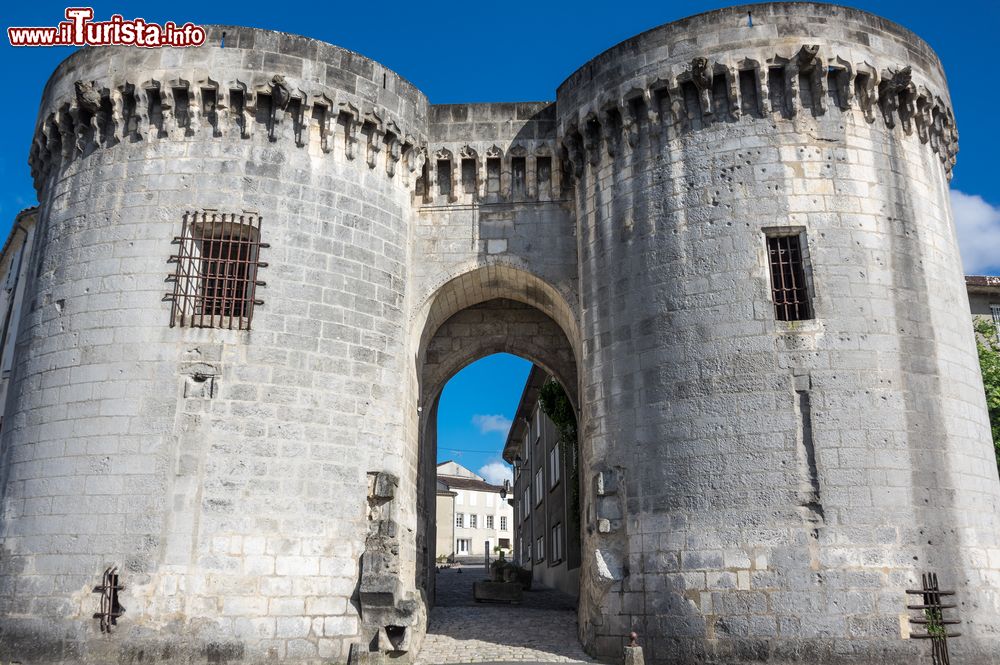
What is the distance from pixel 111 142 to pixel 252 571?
→ 686 centimetres

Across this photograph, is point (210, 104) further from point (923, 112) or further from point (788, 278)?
point (923, 112)

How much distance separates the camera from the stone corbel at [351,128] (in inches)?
513

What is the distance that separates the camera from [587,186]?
535 inches

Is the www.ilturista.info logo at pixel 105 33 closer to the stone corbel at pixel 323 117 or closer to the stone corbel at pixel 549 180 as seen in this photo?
the stone corbel at pixel 323 117

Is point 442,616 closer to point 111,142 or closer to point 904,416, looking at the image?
point 904,416

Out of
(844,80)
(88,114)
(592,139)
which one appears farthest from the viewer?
(592,139)

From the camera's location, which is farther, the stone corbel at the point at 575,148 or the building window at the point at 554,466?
the building window at the point at 554,466

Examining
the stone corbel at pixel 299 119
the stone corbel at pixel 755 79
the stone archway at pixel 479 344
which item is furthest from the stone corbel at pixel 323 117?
the stone corbel at pixel 755 79

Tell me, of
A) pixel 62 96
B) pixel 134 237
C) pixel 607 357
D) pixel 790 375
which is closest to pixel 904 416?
pixel 790 375

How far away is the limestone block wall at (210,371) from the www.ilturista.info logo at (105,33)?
240 mm

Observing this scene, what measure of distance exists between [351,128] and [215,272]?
3118mm

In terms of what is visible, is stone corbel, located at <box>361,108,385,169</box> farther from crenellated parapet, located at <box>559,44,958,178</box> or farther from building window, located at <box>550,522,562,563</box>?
building window, located at <box>550,522,562,563</box>

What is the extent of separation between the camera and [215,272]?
12391 mm

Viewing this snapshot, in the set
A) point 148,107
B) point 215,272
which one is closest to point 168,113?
point 148,107
